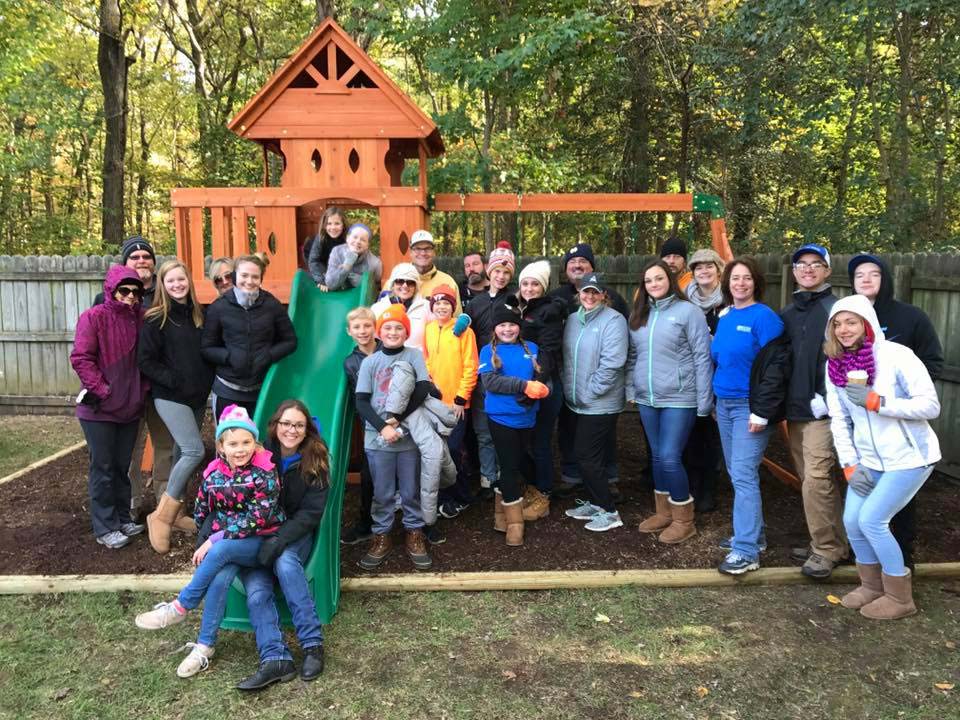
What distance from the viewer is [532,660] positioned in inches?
133

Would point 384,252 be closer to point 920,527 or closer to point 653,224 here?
point 920,527

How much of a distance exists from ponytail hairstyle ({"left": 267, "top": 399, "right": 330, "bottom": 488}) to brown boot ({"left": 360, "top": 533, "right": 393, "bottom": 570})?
3.11 ft

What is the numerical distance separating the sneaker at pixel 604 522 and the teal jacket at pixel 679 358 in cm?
91

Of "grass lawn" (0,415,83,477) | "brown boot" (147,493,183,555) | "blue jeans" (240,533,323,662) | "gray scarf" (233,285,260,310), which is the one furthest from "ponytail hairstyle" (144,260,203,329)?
"grass lawn" (0,415,83,477)

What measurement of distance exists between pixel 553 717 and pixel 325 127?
493 centimetres

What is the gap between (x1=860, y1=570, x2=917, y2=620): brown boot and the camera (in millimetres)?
3697

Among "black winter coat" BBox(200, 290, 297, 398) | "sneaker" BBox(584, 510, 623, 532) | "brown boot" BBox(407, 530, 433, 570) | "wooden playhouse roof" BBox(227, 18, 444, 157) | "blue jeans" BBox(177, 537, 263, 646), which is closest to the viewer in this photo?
"blue jeans" BBox(177, 537, 263, 646)

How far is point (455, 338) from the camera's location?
4.73 m

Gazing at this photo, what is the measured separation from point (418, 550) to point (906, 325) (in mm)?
3107

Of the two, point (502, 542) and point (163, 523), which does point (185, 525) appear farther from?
point (502, 542)

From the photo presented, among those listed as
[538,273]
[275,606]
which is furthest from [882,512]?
[275,606]

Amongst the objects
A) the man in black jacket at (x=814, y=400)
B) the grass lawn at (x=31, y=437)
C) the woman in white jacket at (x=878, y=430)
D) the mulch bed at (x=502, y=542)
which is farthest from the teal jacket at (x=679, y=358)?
the grass lawn at (x=31, y=437)

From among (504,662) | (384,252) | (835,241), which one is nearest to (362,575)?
(504,662)

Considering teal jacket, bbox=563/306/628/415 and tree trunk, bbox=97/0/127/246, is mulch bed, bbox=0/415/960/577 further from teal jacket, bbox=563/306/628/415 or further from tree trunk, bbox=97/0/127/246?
tree trunk, bbox=97/0/127/246
